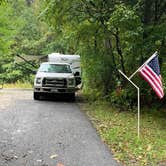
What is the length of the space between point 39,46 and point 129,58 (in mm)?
29024

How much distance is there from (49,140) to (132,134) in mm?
2303

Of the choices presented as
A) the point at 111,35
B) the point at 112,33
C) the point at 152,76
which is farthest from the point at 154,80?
the point at 111,35

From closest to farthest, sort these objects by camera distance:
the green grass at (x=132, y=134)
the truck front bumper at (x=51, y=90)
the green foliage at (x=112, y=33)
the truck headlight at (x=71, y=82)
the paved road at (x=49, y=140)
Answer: the paved road at (x=49, y=140) → the green grass at (x=132, y=134) → the green foliage at (x=112, y=33) → the truck front bumper at (x=51, y=90) → the truck headlight at (x=71, y=82)

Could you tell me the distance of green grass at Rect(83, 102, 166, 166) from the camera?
8555 millimetres

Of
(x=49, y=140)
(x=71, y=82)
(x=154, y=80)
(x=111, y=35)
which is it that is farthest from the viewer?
(x=71, y=82)

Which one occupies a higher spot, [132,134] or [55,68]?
[55,68]

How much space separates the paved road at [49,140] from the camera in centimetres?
808

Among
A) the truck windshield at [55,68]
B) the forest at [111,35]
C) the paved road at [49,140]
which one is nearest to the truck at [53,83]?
the truck windshield at [55,68]

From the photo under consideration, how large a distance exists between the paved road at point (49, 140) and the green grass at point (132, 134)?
0.33 metres

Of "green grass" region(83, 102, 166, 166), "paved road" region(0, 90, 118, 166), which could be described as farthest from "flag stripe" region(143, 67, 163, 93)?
"paved road" region(0, 90, 118, 166)

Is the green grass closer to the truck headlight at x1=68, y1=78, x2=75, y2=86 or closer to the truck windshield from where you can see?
the truck headlight at x1=68, y1=78, x2=75, y2=86

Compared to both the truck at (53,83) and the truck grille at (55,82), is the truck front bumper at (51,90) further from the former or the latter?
the truck grille at (55,82)

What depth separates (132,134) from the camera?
432 inches

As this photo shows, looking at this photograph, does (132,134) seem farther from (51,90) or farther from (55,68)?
(55,68)
